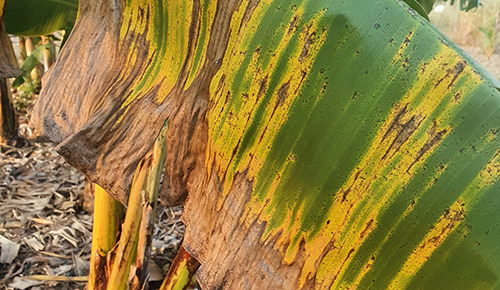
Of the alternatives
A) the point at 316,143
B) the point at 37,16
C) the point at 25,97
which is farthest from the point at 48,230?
the point at 25,97

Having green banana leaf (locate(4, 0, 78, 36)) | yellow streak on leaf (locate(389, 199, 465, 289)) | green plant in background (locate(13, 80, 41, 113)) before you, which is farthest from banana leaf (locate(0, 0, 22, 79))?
green plant in background (locate(13, 80, 41, 113))

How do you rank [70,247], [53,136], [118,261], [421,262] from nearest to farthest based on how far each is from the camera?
[421,262] → [53,136] → [118,261] → [70,247]

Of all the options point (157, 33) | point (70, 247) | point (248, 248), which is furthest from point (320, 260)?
point (70, 247)

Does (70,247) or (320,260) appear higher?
(320,260)

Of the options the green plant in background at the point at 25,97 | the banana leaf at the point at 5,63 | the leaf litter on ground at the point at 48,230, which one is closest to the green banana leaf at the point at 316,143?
the banana leaf at the point at 5,63

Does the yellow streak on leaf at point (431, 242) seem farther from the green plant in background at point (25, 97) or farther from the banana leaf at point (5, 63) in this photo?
the green plant in background at point (25, 97)

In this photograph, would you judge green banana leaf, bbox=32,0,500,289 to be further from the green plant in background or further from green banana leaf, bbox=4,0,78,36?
the green plant in background

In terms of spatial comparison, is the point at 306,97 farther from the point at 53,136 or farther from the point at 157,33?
the point at 53,136
